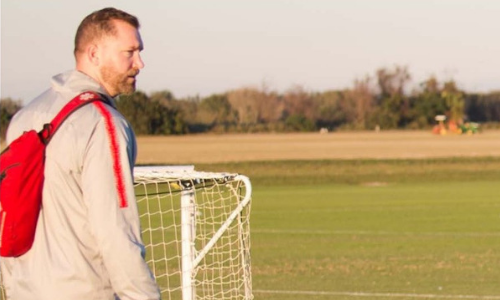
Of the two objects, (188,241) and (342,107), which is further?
(342,107)

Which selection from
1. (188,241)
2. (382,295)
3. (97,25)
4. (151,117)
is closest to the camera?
(97,25)

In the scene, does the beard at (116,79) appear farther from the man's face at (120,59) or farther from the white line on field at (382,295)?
the white line on field at (382,295)

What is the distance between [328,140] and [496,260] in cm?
6023

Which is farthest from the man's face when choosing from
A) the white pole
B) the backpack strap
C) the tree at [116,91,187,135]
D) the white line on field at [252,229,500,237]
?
the tree at [116,91,187,135]

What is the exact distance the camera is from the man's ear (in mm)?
4391

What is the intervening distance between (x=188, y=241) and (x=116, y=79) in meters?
3.83

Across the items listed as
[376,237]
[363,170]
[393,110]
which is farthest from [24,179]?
[393,110]

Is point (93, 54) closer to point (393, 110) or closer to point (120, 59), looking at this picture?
point (120, 59)

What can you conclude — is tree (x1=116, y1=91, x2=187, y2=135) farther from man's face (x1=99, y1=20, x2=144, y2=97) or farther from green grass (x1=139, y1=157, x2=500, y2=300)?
man's face (x1=99, y1=20, x2=144, y2=97)

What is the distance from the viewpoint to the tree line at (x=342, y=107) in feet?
315

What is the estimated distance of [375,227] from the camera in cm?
2305

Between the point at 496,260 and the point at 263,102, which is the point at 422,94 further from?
the point at 496,260

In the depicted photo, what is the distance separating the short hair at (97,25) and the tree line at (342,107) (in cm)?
8148

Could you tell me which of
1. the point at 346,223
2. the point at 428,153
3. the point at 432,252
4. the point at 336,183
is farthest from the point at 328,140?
the point at 432,252
